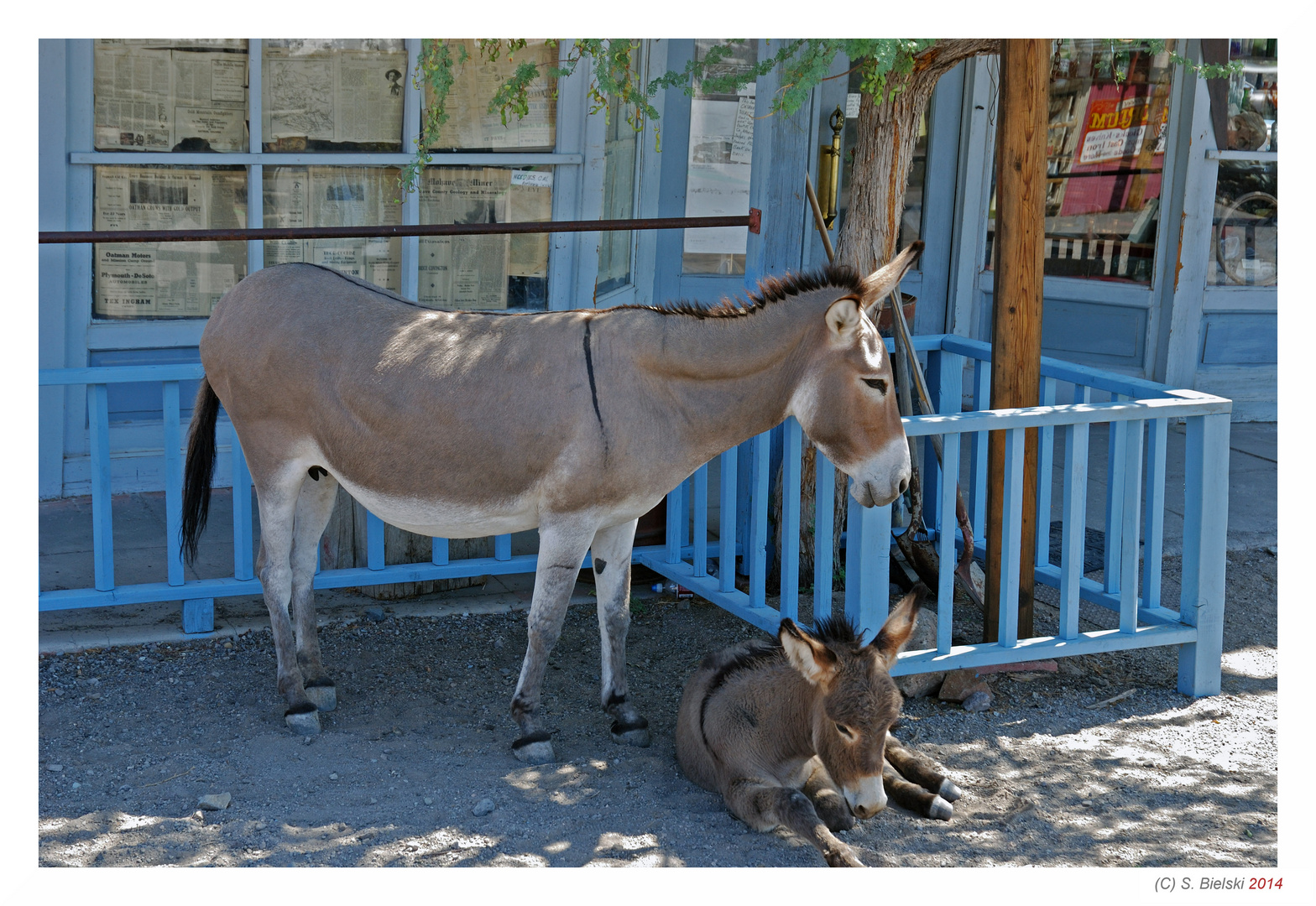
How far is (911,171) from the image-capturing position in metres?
8.53

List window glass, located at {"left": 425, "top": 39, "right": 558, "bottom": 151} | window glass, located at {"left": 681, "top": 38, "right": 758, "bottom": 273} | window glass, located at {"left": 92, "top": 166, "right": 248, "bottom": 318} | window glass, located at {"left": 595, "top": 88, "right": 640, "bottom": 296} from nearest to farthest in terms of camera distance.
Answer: window glass, located at {"left": 92, "top": 166, "right": 248, "bottom": 318}
window glass, located at {"left": 425, "top": 39, "right": 558, "bottom": 151}
window glass, located at {"left": 595, "top": 88, "right": 640, "bottom": 296}
window glass, located at {"left": 681, "top": 38, "right": 758, "bottom": 273}

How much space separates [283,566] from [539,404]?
4.05 feet

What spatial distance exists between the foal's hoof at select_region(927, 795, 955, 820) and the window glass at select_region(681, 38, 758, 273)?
5106mm

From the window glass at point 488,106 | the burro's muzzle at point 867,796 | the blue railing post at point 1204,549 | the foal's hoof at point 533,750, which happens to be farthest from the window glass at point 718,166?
the burro's muzzle at point 867,796

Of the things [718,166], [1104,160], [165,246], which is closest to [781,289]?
[165,246]

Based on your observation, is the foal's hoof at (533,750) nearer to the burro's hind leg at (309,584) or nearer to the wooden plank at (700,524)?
the burro's hind leg at (309,584)

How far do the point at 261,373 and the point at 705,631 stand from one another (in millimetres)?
2296

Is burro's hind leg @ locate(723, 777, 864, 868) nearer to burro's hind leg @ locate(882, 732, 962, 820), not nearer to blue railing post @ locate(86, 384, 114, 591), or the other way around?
burro's hind leg @ locate(882, 732, 962, 820)

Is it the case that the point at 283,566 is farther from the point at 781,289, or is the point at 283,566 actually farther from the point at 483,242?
the point at 483,242

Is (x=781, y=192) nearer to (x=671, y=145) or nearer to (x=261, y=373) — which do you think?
(x=261, y=373)

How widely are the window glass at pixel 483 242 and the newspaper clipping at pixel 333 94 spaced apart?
1.34 feet

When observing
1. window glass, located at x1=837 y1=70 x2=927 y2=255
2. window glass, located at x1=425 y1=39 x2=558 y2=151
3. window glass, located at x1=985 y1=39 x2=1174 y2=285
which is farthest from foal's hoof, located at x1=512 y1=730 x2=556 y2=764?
window glass, located at x1=985 y1=39 x2=1174 y2=285

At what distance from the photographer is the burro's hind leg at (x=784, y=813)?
3.55 m

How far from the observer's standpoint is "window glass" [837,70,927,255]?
28.1ft
